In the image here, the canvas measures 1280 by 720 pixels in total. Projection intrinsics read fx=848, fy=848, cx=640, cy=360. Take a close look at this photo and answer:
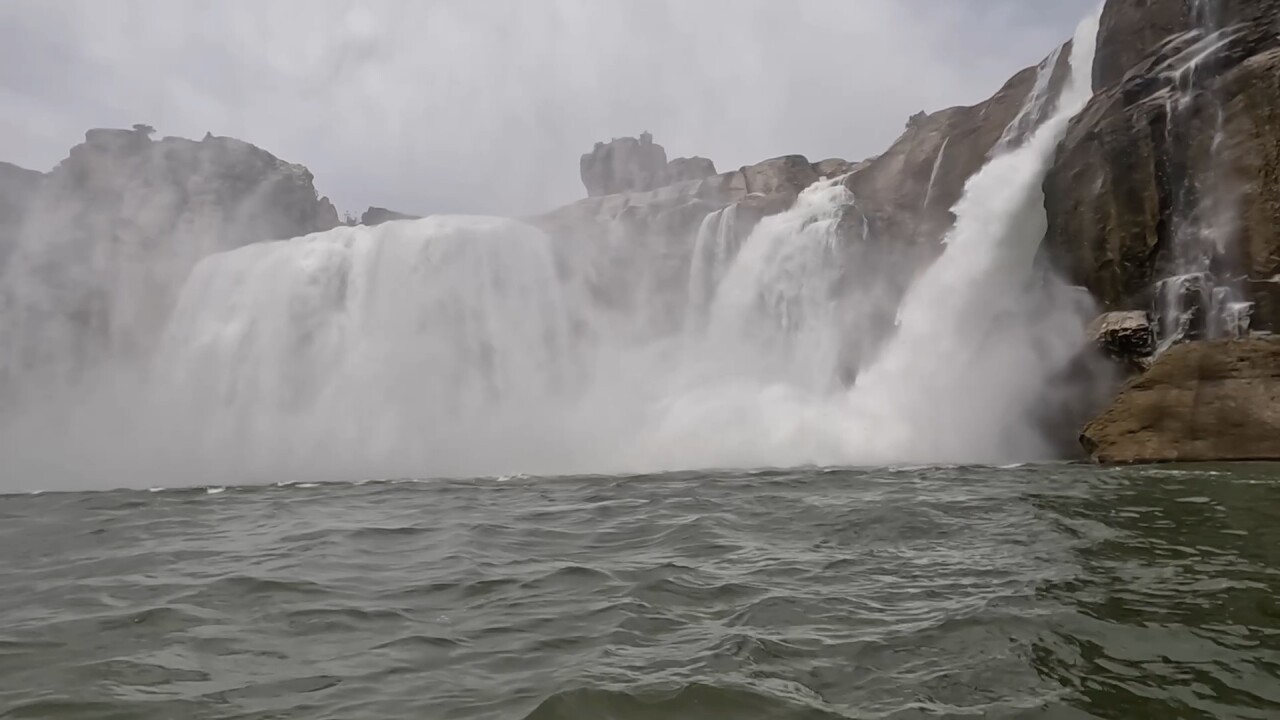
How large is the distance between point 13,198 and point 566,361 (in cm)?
2099

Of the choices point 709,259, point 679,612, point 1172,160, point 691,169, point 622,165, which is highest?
point 622,165

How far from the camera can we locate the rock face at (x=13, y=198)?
91.2 feet

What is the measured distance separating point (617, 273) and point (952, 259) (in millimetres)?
10854

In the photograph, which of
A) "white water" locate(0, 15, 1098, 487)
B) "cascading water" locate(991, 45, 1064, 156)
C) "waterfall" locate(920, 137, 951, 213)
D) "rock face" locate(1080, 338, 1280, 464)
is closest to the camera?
"rock face" locate(1080, 338, 1280, 464)

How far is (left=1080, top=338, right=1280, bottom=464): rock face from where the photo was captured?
12.1m

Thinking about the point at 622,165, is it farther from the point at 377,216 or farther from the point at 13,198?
the point at 13,198

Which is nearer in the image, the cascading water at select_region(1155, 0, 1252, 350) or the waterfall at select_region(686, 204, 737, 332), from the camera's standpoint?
the cascading water at select_region(1155, 0, 1252, 350)

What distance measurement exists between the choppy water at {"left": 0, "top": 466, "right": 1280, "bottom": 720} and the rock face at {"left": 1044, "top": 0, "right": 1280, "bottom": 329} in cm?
554

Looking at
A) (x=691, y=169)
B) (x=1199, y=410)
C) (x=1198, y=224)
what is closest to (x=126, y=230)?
(x=691, y=169)

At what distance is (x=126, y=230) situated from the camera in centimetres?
3048

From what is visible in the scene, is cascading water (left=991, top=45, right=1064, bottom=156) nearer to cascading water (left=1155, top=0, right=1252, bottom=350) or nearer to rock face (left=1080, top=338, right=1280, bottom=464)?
cascading water (left=1155, top=0, right=1252, bottom=350)

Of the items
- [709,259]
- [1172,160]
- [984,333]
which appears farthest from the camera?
[709,259]

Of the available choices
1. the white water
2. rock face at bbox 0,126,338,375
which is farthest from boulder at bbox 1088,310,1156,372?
rock face at bbox 0,126,338,375

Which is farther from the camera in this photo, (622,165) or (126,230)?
(622,165)
